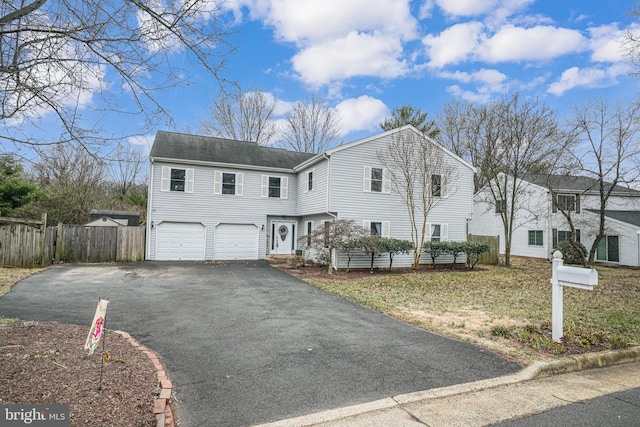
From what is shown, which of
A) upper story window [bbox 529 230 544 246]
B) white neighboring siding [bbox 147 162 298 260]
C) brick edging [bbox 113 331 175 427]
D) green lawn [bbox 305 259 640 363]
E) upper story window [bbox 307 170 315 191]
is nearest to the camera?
brick edging [bbox 113 331 175 427]

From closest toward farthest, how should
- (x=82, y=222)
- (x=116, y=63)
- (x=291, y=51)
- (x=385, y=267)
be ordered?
(x=116, y=63) → (x=291, y=51) → (x=385, y=267) → (x=82, y=222)

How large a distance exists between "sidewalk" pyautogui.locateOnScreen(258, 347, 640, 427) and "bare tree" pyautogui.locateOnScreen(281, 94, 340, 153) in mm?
27169

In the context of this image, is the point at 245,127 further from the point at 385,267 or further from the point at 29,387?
the point at 29,387

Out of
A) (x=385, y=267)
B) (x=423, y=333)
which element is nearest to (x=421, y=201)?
(x=385, y=267)

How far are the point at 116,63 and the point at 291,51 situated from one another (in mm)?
2916

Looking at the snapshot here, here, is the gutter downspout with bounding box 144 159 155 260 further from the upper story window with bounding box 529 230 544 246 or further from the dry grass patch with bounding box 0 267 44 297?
the upper story window with bounding box 529 230 544 246

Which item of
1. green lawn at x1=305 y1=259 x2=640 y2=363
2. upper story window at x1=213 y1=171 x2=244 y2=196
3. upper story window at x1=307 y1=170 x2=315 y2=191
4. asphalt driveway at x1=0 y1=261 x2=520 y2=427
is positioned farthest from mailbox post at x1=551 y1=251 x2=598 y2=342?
upper story window at x1=213 y1=171 x2=244 y2=196

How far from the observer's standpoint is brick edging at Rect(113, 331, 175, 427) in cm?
297

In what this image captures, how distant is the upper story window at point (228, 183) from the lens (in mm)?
18172

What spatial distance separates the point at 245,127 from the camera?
2933 centimetres

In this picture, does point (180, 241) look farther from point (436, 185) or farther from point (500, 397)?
point (500, 397)

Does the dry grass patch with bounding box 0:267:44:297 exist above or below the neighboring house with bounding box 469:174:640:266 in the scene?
below

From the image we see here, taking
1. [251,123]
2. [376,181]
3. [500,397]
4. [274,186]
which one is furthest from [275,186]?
[500,397]

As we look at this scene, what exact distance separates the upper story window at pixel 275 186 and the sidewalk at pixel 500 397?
1614cm
